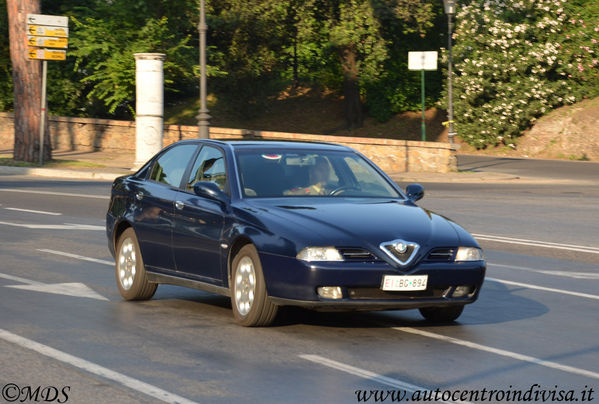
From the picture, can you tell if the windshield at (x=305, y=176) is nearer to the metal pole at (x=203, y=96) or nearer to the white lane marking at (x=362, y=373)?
the white lane marking at (x=362, y=373)

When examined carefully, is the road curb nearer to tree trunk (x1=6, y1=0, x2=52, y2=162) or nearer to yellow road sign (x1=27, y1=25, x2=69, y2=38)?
tree trunk (x1=6, y1=0, x2=52, y2=162)

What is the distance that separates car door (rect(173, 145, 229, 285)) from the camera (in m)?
9.20

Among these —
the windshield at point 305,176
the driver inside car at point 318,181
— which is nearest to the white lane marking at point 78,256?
the windshield at point 305,176

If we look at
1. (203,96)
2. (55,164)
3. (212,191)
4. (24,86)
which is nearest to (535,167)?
(203,96)

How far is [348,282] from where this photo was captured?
8.26 m

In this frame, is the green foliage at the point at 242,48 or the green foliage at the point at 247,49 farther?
the green foliage at the point at 247,49

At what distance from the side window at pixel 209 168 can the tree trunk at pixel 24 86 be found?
24.4m

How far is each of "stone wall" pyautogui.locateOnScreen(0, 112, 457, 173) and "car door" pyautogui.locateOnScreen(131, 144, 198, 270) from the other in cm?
1872

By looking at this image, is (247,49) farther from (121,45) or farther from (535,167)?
(535,167)

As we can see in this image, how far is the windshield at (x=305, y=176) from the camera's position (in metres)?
9.41

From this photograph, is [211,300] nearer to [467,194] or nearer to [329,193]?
[329,193]

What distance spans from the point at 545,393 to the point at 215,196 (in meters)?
3.50

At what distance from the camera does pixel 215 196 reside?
9.22 meters

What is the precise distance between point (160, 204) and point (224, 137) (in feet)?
65.3
